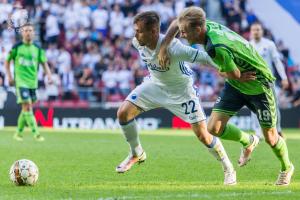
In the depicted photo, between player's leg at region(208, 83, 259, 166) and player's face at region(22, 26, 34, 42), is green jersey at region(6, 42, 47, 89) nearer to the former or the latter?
player's face at region(22, 26, 34, 42)

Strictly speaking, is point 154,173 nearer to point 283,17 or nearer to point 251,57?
point 251,57

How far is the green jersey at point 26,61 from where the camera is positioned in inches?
688

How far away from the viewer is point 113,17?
26.8 meters

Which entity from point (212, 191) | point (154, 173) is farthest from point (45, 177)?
point (212, 191)

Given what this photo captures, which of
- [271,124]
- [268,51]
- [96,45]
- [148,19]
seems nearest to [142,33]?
[148,19]

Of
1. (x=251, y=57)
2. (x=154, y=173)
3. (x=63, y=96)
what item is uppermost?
(x=251, y=57)

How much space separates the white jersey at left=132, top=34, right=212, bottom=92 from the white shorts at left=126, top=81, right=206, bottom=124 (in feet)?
0.25

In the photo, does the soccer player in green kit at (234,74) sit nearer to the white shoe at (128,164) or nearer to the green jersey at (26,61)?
the white shoe at (128,164)

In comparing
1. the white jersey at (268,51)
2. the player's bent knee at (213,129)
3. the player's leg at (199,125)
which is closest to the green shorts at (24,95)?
the white jersey at (268,51)

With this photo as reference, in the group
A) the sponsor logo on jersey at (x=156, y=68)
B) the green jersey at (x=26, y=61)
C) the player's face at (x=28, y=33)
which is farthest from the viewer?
the green jersey at (x=26, y=61)

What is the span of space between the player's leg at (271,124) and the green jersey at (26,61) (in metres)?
9.34

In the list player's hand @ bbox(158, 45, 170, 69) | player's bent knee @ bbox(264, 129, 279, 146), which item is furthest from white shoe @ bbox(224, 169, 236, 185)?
player's hand @ bbox(158, 45, 170, 69)

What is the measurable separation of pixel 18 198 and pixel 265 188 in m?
2.72

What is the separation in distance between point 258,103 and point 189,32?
1.21 m
